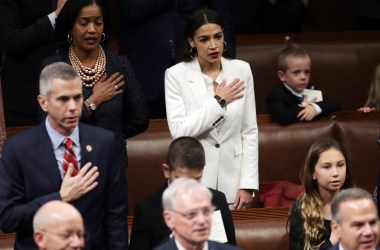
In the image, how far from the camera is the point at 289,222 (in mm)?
5250

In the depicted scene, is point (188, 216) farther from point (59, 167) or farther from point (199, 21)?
point (199, 21)

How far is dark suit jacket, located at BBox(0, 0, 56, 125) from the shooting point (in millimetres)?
5590

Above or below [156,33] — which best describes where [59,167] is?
below

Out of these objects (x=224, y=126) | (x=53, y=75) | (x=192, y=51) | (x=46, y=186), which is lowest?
(x=46, y=186)

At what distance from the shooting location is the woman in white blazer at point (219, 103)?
5203 mm

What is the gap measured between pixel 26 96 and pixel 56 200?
1.80 meters

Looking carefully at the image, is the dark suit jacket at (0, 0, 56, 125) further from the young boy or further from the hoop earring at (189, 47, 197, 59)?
the young boy

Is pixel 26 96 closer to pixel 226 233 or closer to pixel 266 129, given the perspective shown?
pixel 266 129

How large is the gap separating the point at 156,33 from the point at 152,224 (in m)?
1.51

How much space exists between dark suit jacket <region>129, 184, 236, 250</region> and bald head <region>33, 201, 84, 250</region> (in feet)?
2.38

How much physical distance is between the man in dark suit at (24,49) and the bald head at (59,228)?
64.2 inches

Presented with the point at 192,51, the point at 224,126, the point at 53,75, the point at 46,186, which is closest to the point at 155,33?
the point at 192,51

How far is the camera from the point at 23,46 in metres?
5.67

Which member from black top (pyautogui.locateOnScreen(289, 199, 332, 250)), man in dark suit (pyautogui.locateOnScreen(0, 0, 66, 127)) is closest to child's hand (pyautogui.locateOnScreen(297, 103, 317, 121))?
black top (pyautogui.locateOnScreen(289, 199, 332, 250))
